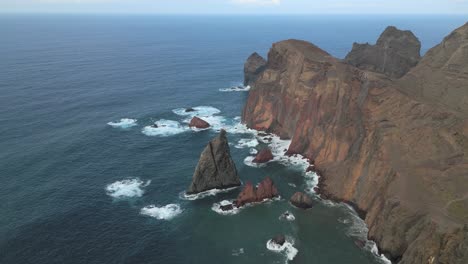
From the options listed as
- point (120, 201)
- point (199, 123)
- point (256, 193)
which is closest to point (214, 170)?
point (256, 193)

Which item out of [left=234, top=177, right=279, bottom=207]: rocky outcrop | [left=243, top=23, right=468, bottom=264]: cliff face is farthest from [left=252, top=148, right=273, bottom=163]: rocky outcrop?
[left=234, top=177, right=279, bottom=207]: rocky outcrop

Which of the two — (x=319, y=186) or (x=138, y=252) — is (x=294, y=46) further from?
(x=138, y=252)

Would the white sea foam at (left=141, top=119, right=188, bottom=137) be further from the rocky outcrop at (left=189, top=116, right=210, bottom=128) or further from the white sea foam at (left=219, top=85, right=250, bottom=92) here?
the white sea foam at (left=219, top=85, right=250, bottom=92)

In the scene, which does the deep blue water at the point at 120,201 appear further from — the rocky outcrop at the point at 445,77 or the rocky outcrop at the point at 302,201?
the rocky outcrop at the point at 445,77

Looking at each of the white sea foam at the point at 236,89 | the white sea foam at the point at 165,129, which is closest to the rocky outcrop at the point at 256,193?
the white sea foam at the point at 165,129

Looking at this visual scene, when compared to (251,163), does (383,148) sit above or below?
above

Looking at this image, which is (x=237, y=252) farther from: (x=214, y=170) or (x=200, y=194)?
(x=214, y=170)
